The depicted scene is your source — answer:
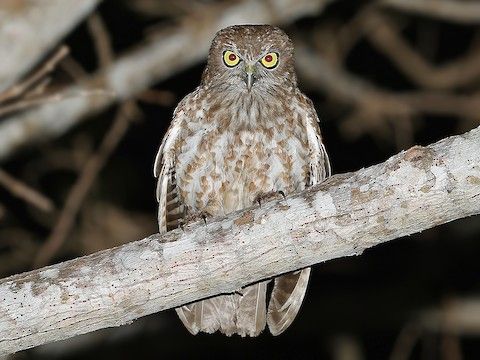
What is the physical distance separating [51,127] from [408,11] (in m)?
2.61

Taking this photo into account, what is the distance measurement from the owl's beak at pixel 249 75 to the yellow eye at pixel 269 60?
0.08m

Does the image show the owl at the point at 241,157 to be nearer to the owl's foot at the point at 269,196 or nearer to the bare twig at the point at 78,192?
the owl's foot at the point at 269,196

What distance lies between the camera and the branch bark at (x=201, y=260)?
145 inches

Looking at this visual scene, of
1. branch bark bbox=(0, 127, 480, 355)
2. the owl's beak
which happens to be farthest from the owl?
branch bark bbox=(0, 127, 480, 355)

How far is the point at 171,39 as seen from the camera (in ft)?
20.9

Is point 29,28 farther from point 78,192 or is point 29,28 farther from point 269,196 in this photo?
point 269,196

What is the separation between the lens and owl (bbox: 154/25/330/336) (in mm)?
5047

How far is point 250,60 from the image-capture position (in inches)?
214

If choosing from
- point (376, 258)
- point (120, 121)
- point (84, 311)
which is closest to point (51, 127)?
point (120, 121)

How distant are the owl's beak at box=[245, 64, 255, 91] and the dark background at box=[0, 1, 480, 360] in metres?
0.96

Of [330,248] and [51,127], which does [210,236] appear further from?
[51,127]

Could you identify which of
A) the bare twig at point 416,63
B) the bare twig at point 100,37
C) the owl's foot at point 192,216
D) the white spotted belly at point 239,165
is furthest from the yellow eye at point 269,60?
the bare twig at point 416,63

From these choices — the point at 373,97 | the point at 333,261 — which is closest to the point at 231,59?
the point at 373,97

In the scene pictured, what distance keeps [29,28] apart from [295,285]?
6.36 ft
